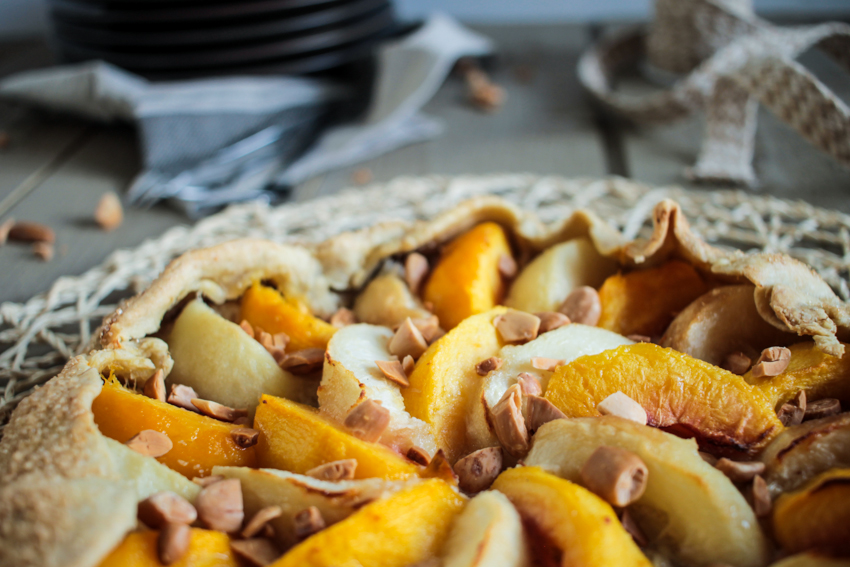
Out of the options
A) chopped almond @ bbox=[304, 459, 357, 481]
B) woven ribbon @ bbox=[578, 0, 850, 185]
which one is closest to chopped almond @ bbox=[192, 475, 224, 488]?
chopped almond @ bbox=[304, 459, 357, 481]

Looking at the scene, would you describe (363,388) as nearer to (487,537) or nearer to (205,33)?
(487,537)

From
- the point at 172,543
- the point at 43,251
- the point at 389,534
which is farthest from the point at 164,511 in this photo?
Result: the point at 43,251

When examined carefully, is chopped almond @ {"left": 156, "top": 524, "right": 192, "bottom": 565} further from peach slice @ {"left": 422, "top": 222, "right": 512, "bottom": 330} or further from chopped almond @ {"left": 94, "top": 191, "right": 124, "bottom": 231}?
chopped almond @ {"left": 94, "top": 191, "right": 124, "bottom": 231}

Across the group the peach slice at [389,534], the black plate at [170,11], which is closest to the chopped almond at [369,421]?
the peach slice at [389,534]

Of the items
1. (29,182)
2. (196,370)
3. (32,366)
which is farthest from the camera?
(29,182)

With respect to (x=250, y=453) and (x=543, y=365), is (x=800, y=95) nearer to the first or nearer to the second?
(x=543, y=365)

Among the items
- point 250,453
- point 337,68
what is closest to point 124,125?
point 337,68
